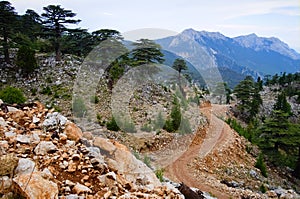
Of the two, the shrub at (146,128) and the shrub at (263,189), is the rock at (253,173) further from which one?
the shrub at (146,128)

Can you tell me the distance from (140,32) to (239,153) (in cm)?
978

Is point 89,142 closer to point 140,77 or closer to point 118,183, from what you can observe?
point 118,183

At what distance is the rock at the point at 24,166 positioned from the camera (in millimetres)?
4715

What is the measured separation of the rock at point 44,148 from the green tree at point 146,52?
1760 centimetres

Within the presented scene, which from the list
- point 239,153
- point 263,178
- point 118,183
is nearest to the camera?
point 118,183

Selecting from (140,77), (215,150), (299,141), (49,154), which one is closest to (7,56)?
(140,77)

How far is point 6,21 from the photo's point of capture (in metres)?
21.8

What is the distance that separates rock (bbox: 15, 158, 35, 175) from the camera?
15.5ft

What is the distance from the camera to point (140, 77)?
81.1 ft

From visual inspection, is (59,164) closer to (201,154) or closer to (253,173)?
(201,154)

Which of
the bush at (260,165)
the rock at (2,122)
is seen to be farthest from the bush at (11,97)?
the bush at (260,165)

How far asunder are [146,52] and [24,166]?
1920 cm

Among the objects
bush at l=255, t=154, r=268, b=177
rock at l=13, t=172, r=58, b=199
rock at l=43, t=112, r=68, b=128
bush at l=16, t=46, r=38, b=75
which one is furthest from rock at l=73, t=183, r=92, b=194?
bush at l=16, t=46, r=38, b=75

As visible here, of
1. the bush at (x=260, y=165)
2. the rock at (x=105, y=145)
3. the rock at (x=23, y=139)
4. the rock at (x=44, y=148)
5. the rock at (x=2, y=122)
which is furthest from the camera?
the bush at (x=260, y=165)
